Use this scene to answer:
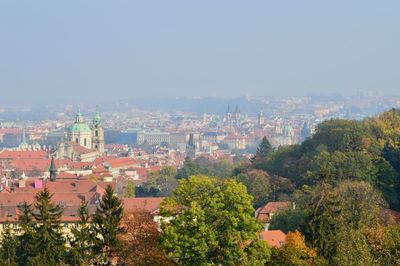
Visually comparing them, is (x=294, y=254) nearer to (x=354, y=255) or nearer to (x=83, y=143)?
(x=354, y=255)

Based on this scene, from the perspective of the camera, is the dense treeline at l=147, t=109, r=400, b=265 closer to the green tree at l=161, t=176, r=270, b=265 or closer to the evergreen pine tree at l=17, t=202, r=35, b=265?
the green tree at l=161, t=176, r=270, b=265

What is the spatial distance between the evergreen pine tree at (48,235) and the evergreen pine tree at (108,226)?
55.3 inches

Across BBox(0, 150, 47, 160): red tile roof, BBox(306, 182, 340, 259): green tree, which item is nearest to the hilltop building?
BBox(0, 150, 47, 160): red tile roof

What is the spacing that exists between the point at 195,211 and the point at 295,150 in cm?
3793

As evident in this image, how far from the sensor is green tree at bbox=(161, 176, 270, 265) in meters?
31.6

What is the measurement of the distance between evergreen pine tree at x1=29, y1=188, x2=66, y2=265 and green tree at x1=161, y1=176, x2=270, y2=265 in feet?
16.3

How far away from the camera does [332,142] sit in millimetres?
63344

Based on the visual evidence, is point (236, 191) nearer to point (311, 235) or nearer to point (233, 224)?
point (233, 224)

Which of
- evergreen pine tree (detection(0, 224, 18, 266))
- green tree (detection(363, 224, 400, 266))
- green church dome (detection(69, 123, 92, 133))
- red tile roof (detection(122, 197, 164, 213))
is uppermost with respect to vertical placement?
green tree (detection(363, 224, 400, 266))

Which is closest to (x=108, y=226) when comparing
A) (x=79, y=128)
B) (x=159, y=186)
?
(x=159, y=186)

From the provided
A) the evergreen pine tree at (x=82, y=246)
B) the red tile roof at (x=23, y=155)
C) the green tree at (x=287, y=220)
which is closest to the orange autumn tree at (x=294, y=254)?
the evergreen pine tree at (x=82, y=246)

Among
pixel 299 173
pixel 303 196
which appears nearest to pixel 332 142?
pixel 299 173

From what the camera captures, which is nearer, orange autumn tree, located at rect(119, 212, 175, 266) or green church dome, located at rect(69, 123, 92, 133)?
orange autumn tree, located at rect(119, 212, 175, 266)

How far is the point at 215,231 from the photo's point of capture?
105 ft
